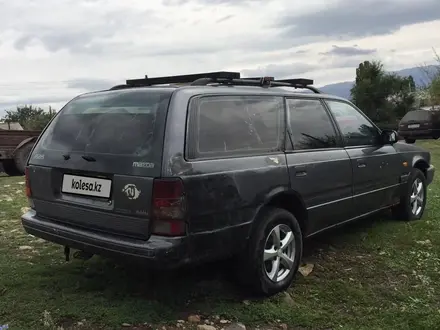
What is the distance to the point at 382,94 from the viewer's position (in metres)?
37.4

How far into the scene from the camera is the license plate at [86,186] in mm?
3461

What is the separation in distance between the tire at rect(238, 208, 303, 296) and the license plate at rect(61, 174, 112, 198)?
3.67 ft

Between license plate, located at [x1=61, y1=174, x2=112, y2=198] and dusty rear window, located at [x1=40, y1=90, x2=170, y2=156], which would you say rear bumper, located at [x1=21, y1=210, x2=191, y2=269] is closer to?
license plate, located at [x1=61, y1=174, x2=112, y2=198]

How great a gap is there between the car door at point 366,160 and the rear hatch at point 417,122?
1783 centimetres

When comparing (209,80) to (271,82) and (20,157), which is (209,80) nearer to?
(271,82)

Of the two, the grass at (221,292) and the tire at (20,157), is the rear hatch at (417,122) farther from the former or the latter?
the grass at (221,292)

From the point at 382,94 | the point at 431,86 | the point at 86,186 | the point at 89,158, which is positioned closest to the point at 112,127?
the point at 89,158

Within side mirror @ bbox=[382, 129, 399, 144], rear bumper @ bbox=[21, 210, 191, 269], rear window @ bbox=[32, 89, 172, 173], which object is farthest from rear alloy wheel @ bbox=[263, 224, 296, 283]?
side mirror @ bbox=[382, 129, 399, 144]

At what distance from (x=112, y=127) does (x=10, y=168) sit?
31.8ft

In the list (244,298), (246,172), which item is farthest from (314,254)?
(246,172)

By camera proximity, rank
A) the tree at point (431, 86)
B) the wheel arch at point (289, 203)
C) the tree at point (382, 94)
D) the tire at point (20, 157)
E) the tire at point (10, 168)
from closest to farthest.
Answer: the wheel arch at point (289, 203) < the tire at point (20, 157) < the tire at point (10, 168) < the tree at point (431, 86) < the tree at point (382, 94)

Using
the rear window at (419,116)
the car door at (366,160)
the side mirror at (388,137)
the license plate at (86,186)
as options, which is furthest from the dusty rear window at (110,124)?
the rear window at (419,116)

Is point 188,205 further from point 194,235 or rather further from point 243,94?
point 243,94

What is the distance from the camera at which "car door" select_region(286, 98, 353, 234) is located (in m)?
4.20
